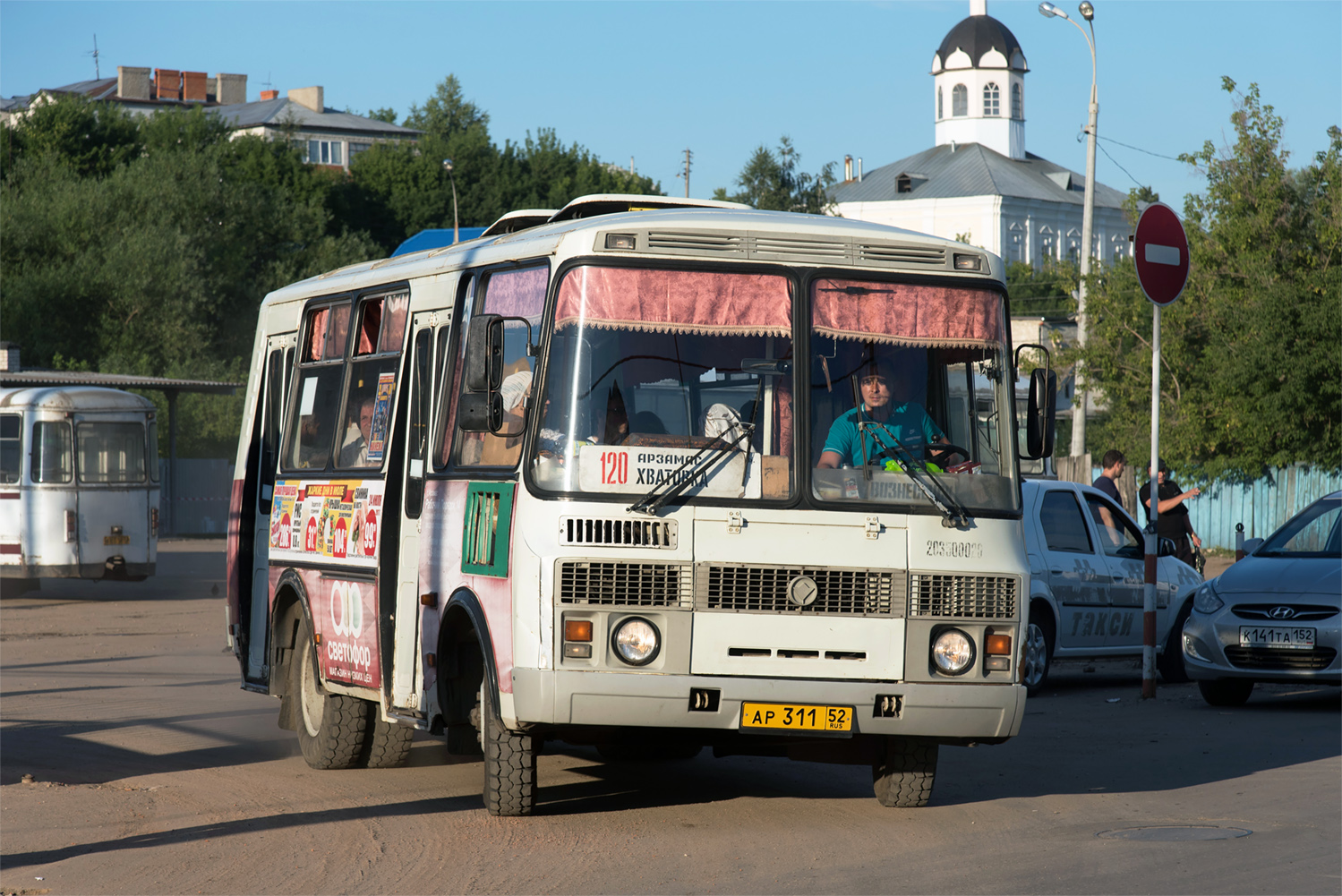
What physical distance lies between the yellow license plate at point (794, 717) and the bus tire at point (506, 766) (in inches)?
43.0

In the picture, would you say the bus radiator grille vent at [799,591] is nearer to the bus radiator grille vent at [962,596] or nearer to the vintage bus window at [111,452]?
the bus radiator grille vent at [962,596]

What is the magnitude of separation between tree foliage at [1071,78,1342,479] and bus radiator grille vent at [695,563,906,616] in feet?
84.6

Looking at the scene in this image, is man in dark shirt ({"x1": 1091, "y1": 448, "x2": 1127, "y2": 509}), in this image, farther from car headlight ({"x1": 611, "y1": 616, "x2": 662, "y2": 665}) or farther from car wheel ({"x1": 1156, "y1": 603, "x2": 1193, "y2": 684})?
car headlight ({"x1": 611, "y1": 616, "x2": 662, "y2": 665})

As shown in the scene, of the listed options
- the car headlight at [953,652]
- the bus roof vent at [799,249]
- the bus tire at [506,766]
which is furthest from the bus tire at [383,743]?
the bus roof vent at [799,249]

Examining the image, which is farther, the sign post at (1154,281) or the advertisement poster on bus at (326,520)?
the sign post at (1154,281)

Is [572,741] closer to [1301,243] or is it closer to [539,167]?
[1301,243]

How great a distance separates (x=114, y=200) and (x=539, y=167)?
103 ft

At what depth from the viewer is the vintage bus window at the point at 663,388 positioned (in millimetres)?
7562

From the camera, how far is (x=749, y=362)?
25.4 feet

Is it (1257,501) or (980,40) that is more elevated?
(980,40)

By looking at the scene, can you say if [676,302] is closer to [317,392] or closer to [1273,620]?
[317,392]

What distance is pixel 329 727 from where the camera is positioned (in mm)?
10109

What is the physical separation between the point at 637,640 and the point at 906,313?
2027 millimetres

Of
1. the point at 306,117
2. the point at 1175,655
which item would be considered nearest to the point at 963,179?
the point at 306,117
